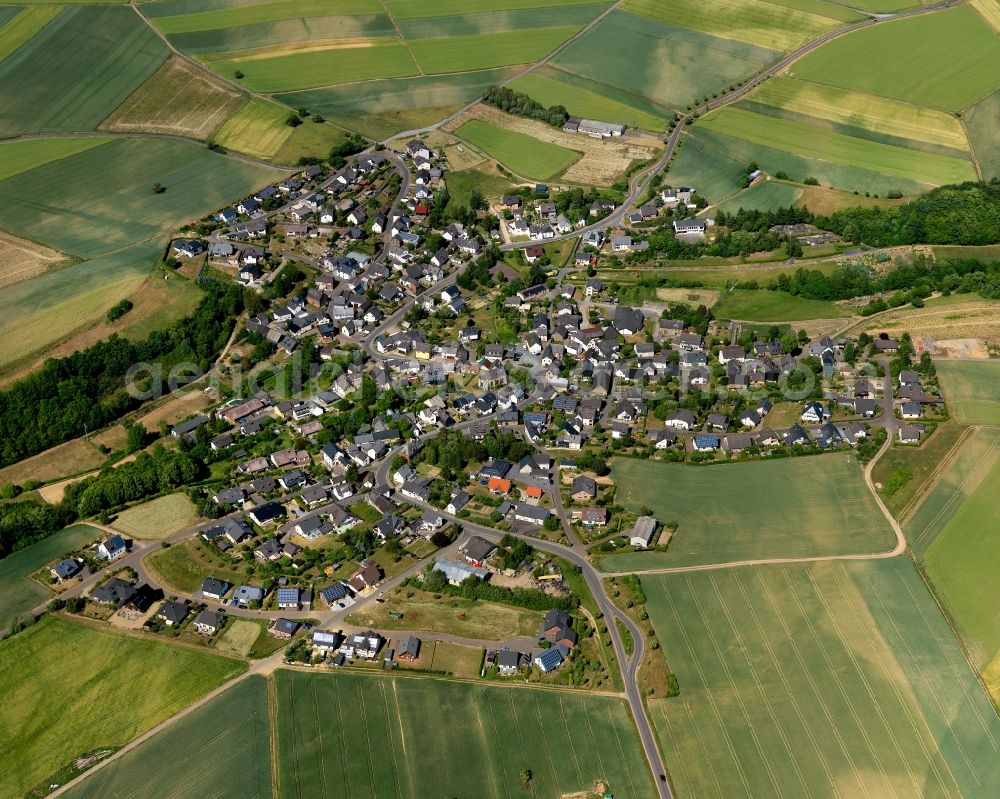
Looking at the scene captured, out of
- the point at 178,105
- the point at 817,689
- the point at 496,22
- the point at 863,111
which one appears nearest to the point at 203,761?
the point at 817,689

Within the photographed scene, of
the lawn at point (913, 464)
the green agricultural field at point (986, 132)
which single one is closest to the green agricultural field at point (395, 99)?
the green agricultural field at point (986, 132)

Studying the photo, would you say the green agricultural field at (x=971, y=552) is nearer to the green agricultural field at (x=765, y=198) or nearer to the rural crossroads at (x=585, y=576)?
the rural crossroads at (x=585, y=576)

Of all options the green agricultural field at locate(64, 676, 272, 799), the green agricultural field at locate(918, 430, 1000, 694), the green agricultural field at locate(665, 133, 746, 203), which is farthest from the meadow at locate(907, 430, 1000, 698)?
the green agricultural field at locate(665, 133, 746, 203)

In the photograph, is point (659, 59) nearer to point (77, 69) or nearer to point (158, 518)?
point (77, 69)

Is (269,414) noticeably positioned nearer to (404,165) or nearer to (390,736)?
(390,736)

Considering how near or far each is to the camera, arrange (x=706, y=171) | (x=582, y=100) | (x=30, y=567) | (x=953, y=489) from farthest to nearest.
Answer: (x=582, y=100) < (x=706, y=171) < (x=953, y=489) < (x=30, y=567)

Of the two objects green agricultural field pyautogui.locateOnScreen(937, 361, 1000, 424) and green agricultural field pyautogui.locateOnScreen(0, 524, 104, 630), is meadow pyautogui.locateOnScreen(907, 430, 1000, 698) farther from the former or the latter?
green agricultural field pyautogui.locateOnScreen(0, 524, 104, 630)
